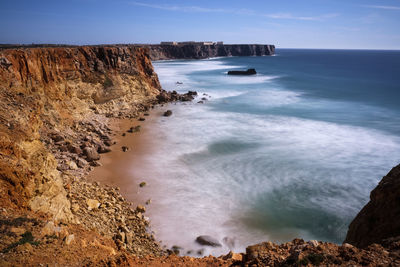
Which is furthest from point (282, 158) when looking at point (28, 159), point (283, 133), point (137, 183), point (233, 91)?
point (233, 91)

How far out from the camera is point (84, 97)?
87.5 ft

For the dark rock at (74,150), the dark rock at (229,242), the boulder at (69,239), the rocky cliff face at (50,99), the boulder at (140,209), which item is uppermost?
the rocky cliff face at (50,99)

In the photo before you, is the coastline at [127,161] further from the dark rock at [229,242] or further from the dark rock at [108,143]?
the dark rock at [229,242]

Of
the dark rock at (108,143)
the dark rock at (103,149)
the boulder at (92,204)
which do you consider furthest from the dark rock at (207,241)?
the dark rock at (108,143)

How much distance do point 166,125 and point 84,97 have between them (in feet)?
27.6

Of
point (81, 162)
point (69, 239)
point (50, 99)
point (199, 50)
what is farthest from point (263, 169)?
point (199, 50)

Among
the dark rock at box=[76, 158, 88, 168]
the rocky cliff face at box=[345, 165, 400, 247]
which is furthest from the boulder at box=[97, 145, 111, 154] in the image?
the rocky cliff face at box=[345, 165, 400, 247]

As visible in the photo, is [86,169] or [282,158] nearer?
[86,169]

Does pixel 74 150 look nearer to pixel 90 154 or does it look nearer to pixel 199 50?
pixel 90 154

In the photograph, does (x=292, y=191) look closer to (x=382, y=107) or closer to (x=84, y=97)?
(x=84, y=97)

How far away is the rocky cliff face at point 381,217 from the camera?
7.17 m

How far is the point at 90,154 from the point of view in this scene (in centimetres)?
1761

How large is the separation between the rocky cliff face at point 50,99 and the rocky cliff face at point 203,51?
86.4 meters

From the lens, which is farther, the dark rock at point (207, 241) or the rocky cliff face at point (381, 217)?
the dark rock at point (207, 241)
